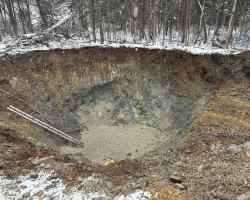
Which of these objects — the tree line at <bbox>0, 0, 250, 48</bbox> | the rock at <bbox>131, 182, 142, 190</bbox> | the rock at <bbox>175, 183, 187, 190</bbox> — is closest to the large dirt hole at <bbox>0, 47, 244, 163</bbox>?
the rock at <bbox>131, 182, 142, 190</bbox>

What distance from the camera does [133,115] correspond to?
22.2 metres

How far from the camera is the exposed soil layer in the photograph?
13547 mm

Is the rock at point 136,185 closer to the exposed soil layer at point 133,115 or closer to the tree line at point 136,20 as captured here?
the exposed soil layer at point 133,115

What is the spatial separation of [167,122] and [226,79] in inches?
180

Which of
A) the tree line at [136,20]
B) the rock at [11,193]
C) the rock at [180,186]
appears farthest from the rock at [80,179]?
the tree line at [136,20]

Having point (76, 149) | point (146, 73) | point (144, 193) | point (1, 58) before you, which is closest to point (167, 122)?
point (146, 73)

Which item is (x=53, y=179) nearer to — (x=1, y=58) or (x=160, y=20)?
(x=1, y=58)

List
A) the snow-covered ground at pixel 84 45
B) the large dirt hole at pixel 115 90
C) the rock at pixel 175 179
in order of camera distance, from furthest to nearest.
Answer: the snow-covered ground at pixel 84 45 → the large dirt hole at pixel 115 90 → the rock at pixel 175 179

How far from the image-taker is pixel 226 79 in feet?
65.6

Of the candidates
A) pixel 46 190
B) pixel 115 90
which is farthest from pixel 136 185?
pixel 115 90

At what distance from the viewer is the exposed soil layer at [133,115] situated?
13547mm

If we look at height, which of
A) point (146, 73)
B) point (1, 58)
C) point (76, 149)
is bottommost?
point (76, 149)

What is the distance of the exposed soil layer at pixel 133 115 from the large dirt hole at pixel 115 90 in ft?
0.22

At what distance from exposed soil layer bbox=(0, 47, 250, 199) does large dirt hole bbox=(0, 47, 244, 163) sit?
0.07 metres
